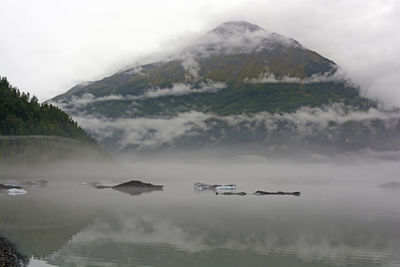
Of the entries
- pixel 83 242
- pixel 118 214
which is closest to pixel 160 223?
pixel 118 214

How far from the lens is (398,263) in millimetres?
50188

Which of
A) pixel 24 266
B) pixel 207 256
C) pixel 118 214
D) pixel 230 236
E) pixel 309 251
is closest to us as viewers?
pixel 24 266

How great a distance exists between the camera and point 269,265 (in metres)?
48.1

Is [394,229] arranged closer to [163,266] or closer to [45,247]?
[163,266]

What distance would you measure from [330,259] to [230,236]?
19.1 metres

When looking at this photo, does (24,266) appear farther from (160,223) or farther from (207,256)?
(160,223)

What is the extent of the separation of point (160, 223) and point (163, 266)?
3612cm

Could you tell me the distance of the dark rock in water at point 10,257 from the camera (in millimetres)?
42438

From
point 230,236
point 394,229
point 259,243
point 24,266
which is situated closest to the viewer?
point 24,266

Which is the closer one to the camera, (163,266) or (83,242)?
(163,266)

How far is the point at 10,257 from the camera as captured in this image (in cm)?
4512

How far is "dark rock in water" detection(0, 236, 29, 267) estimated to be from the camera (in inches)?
1671

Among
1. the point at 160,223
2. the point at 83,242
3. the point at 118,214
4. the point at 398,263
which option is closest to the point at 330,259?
the point at 398,263

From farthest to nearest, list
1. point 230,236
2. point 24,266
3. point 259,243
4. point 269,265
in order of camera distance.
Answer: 1. point 230,236
2. point 259,243
3. point 269,265
4. point 24,266
